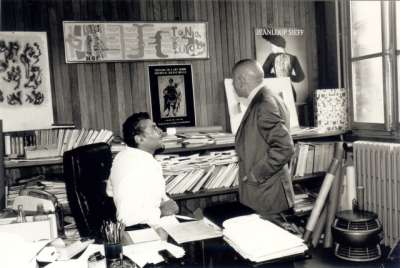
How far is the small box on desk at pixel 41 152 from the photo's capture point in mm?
3043

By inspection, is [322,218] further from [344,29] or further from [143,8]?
[143,8]

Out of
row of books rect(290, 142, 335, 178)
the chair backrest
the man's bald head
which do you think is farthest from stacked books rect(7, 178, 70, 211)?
row of books rect(290, 142, 335, 178)

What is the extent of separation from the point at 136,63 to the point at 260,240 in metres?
2.45

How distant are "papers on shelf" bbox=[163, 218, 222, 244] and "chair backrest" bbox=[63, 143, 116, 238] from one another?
1.55 ft

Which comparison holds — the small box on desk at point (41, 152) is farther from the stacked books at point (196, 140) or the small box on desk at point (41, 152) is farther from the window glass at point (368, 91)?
the window glass at point (368, 91)

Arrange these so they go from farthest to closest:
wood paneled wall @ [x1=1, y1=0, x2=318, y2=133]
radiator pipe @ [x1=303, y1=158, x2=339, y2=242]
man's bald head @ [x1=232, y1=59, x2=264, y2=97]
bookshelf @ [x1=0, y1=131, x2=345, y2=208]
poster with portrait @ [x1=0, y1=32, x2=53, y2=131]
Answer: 1. radiator pipe @ [x1=303, y1=158, x2=339, y2=242]
2. wood paneled wall @ [x1=1, y1=0, x2=318, y2=133]
3. poster with portrait @ [x1=0, y1=32, x2=53, y2=131]
4. bookshelf @ [x1=0, y1=131, x2=345, y2=208]
5. man's bald head @ [x1=232, y1=59, x2=264, y2=97]

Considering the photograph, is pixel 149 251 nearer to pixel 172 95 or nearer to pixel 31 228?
pixel 31 228

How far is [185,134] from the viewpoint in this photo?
3646 millimetres

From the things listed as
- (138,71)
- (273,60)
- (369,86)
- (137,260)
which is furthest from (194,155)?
(137,260)

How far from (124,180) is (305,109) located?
258 cm

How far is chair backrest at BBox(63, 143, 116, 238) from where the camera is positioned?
2164mm

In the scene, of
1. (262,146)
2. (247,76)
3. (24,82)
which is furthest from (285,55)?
(24,82)

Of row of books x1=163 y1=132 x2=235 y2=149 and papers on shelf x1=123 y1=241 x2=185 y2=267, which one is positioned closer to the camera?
papers on shelf x1=123 y1=241 x2=185 y2=267

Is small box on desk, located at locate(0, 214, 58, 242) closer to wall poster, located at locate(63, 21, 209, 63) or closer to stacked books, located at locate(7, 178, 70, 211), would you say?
stacked books, located at locate(7, 178, 70, 211)
